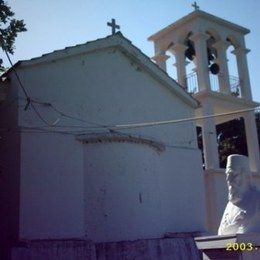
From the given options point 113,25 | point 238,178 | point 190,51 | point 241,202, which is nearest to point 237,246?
point 241,202

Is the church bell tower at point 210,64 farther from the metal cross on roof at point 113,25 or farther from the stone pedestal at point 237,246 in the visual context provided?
the stone pedestal at point 237,246

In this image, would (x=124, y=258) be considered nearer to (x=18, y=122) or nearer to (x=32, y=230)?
(x=32, y=230)

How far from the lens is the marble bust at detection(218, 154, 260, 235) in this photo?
15.8 feet

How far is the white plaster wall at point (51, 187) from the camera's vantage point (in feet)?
38.1

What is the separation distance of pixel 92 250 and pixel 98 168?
2.28 meters

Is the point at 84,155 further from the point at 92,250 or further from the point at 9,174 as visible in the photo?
the point at 92,250

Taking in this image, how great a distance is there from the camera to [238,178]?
17.1 feet

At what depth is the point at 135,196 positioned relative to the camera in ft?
41.6

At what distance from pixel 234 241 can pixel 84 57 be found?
10286 mm

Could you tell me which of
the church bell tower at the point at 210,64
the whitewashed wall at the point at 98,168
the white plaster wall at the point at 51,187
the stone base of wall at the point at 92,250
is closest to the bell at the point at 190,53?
the church bell tower at the point at 210,64

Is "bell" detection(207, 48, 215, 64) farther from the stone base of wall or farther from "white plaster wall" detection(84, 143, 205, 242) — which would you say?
the stone base of wall

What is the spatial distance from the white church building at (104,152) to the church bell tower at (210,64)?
0.08 metres

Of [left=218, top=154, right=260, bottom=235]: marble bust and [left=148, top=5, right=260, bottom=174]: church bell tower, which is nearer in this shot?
[left=218, top=154, right=260, bottom=235]: marble bust

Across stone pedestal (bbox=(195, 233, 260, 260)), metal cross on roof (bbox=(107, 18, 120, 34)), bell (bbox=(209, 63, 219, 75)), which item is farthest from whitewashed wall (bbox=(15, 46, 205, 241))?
stone pedestal (bbox=(195, 233, 260, 260))
